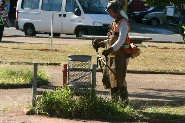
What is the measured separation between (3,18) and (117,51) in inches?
650

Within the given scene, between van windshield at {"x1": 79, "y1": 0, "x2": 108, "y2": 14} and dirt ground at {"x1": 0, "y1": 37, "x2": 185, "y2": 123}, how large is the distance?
Result: 40.2ft

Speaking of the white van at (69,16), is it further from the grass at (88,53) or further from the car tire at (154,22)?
the car tire at (154,22)

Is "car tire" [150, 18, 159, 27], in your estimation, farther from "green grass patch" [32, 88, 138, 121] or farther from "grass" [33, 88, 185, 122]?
"green grass patch" [32, 88, 138, 121]

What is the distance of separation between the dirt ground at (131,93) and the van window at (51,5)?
1235 cm

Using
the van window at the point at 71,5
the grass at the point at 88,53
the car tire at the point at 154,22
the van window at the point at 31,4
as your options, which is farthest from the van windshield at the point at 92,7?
the car tire at the point at 154,22

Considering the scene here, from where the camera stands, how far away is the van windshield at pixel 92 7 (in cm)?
2866

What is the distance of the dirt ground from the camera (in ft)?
31.2

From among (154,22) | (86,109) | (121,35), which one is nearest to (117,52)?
(121,35)

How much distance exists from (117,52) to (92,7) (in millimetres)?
19326

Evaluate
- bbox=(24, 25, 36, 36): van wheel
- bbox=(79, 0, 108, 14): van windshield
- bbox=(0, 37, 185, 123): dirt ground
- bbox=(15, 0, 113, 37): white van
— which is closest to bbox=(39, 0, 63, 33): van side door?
bbox=(15, 0, 113, 37): white van

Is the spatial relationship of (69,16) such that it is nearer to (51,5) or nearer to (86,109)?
A: (51,5)

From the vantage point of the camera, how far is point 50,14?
94.4ft

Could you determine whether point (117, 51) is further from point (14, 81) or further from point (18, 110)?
point (14, 81)

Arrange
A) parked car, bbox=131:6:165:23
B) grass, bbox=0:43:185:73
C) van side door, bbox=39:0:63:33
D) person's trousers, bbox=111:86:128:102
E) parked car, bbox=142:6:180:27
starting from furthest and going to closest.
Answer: parked car, bbox=131:6:165:23 < parked car, bbox=142:6:180:27 < van side door, bbox=39:0:63:33 < grass, bbox=0:43:185:73 < person's trousers, bbox=111:86:128:102
